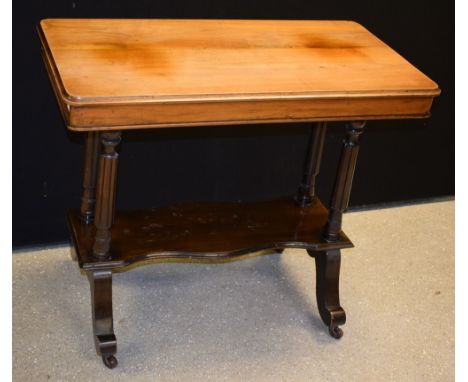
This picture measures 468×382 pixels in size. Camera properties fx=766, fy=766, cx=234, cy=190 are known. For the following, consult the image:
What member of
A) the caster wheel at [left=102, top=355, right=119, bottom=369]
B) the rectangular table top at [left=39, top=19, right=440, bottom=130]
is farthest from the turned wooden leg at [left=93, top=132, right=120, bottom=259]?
the caster wheel at [left=102, top=355, right=119, bottom=369]

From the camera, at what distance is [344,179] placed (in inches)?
83.7

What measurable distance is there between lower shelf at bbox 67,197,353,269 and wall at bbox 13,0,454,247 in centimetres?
27

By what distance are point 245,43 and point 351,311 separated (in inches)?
36.0

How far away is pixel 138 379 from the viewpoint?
2.05 metres

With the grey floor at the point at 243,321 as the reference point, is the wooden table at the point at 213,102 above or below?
above

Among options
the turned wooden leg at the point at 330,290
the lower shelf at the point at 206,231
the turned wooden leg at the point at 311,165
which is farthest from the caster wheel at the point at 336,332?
the turned wooden leg at the point at 311,165

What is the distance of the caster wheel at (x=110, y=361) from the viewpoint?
2.07 metres

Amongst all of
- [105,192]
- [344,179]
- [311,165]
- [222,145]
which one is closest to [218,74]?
[105,192]

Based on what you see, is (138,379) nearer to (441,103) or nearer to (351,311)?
(351,311)

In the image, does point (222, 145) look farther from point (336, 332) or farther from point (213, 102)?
point (213, 102)

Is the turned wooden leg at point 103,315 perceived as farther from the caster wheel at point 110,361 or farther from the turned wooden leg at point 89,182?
the turned wooden leg at point 89,182

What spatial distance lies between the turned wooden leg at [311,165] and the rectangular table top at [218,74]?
0.33 metres

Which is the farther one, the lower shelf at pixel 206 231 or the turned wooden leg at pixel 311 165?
the turned wooden leg at pixel 311 165

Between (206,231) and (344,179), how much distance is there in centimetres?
42
